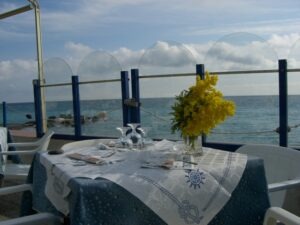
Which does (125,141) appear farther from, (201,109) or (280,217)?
(280,217)

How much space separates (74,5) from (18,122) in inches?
106

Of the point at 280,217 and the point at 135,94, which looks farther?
the point at 135,94

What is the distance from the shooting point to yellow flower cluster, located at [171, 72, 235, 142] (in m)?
2.01

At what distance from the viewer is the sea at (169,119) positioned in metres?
4.36

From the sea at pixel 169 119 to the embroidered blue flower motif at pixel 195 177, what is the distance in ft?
3.42

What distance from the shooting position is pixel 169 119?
388cm

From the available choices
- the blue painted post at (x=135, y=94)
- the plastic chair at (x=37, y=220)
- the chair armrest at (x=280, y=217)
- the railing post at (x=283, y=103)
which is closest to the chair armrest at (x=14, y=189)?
the plastic chair at (x=37, y=220)

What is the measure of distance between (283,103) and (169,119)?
126cm

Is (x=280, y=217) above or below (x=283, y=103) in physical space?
below

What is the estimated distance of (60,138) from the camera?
7012 millimetres

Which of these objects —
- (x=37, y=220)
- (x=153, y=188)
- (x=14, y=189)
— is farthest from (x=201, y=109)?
(x=14, y=189)

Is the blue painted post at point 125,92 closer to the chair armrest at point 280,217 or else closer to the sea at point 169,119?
the sea at point 169,119

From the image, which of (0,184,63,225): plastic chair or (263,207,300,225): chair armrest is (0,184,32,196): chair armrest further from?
(263,207,300,225): chair armrest

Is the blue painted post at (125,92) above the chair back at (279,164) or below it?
above
